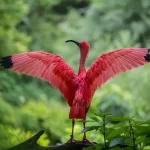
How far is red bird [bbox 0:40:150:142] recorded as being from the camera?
1287mm

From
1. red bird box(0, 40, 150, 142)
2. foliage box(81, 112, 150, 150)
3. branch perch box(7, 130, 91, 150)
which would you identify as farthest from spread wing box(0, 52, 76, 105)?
foliage box(81, 112, 150, 150)

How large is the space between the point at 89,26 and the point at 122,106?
299cm

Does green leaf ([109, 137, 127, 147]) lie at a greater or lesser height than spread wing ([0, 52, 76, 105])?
lesser

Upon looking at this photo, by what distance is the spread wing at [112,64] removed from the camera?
1.30 metres


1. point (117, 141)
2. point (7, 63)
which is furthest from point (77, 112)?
point (117, 141)

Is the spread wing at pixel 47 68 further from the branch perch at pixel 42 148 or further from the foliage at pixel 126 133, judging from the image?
the foliage at pixel 126 133

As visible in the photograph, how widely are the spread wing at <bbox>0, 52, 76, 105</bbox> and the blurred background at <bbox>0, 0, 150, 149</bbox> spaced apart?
1.56 m

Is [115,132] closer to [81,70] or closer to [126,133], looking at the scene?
[126,133]

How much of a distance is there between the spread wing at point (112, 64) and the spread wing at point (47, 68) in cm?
6

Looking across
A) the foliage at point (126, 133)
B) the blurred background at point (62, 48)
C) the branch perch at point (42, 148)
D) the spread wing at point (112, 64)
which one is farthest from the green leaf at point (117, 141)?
the blurred background at point (62, 48)

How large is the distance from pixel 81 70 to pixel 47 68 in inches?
4.0

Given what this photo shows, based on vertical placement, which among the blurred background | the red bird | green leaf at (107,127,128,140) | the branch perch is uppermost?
the blurred background

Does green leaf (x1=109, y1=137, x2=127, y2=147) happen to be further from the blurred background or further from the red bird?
the blurred background

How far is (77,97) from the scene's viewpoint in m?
1.27
